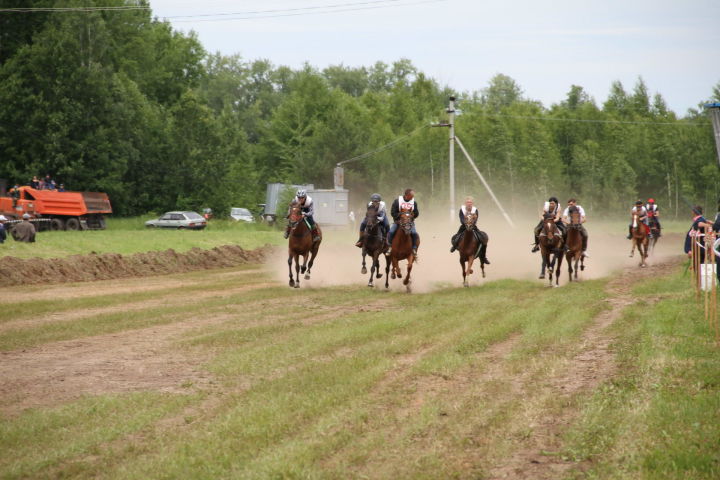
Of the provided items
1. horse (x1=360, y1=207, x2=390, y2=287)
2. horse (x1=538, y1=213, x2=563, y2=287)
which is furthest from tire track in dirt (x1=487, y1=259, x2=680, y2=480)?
horse (x1=360, y1=207, x2=390, y2=287)

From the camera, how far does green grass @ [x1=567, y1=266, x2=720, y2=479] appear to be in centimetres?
704

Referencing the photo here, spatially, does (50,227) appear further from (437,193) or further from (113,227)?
(437,193)

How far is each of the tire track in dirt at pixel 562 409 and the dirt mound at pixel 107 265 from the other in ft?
60.8

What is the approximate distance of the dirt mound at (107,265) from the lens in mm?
28016

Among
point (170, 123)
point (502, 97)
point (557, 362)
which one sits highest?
point (502, 97)

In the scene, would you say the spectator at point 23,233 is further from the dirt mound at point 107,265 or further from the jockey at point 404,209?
the jockey at point 404,209

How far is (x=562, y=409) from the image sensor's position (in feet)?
29.6

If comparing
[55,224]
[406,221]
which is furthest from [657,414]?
[55,224]

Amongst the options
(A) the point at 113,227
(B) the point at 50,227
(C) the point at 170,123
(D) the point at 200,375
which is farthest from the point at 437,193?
(D) the point at 200,375

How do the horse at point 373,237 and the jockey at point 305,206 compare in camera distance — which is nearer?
the jockey at point 305,206

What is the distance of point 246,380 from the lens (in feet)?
35.6

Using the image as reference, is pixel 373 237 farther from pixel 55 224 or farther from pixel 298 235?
pixel 55 224

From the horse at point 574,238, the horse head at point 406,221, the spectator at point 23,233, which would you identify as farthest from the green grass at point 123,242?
the horse at point 574,238

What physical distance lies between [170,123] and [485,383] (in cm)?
6549
